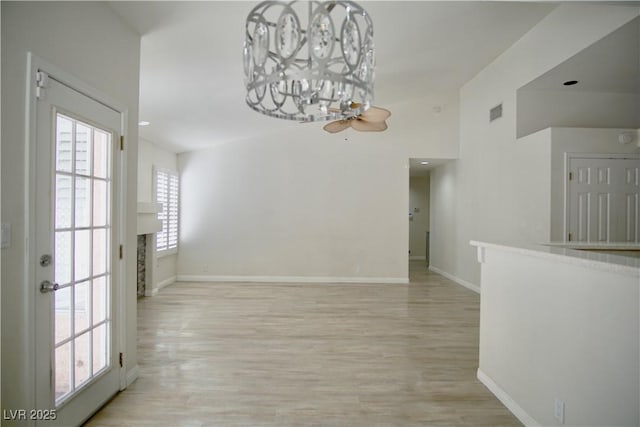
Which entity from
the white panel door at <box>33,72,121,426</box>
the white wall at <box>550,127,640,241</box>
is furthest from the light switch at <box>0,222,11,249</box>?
the white wall at <box>550,127,640,241</box>

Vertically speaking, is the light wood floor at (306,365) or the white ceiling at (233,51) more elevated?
the white ceiling at (233,51)

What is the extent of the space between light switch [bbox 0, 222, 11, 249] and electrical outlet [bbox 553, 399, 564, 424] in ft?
9.87

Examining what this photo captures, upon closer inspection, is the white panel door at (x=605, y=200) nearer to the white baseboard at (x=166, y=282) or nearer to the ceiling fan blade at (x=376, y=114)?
the ceiling fan blade at (x=376, y=114)

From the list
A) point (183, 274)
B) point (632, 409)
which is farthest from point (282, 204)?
point (632, 409)

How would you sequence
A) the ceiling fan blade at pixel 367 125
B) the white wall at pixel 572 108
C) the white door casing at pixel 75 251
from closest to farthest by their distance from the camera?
the white door casing at pixel 75 251 < the ceiling fan blade at pixel 367 125 < the white wall at pixel 572 108

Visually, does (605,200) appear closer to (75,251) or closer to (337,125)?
(337,125)

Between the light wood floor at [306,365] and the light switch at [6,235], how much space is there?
1327mm

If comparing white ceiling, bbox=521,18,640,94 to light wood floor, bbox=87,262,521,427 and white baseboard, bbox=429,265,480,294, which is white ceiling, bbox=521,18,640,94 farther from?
white baseboard, bbox=429,265,480,294

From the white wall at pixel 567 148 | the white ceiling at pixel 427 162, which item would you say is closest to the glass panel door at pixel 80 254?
the white wall at pixel 567 148

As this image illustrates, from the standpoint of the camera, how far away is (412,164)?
758cm

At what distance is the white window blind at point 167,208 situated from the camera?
5996mm

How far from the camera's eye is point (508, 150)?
5039 millimetres

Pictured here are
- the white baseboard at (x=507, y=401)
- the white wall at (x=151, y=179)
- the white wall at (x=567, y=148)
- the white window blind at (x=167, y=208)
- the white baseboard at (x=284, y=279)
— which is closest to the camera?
the white baseboard at (x=507, y=401)

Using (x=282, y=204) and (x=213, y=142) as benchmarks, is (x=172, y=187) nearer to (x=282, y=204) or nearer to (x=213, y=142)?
(x=213, y=142)
